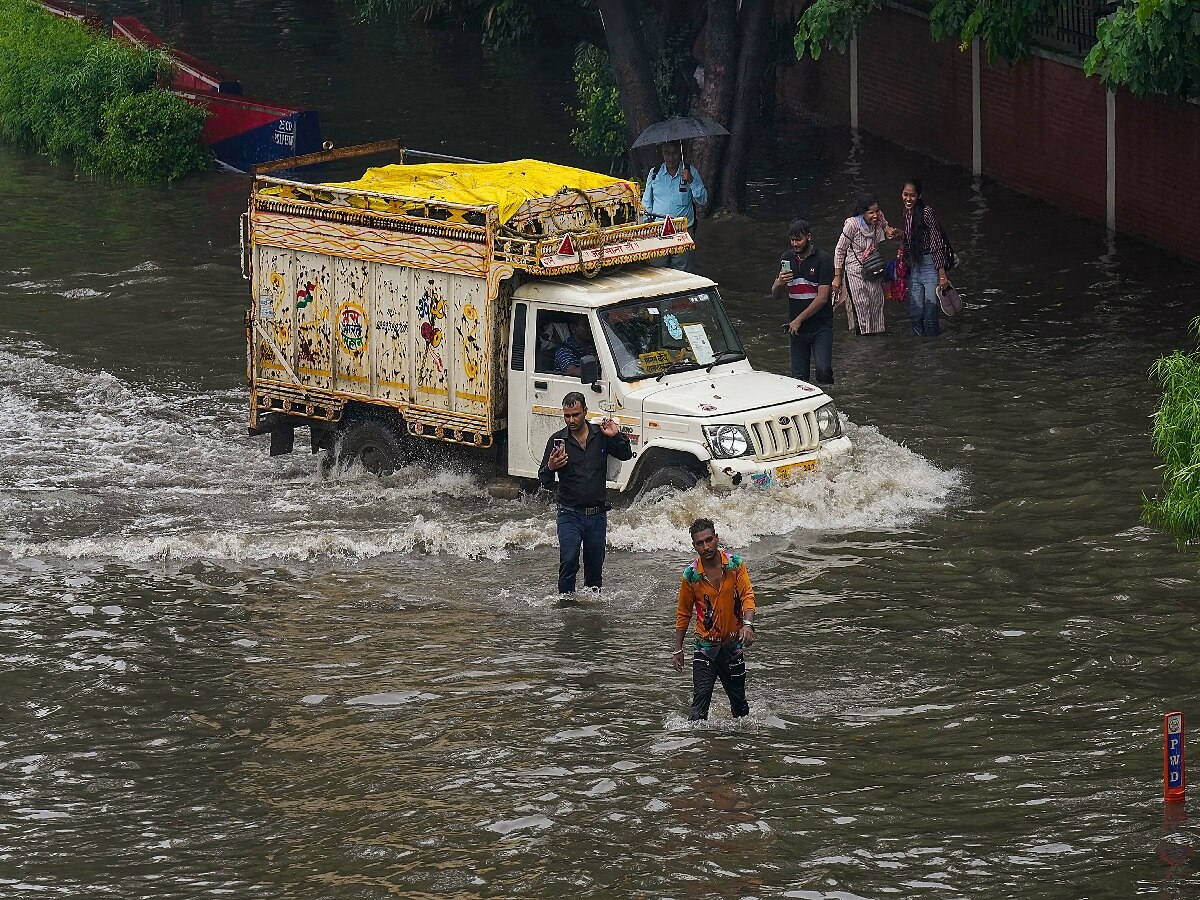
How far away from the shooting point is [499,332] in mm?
16500

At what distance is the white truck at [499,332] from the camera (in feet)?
51.8

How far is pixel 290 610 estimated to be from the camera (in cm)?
1478

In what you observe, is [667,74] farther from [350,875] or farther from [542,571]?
[350,875]

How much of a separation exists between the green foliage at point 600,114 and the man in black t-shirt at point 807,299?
1058 cm

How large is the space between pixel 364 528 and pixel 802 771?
20.0 feet

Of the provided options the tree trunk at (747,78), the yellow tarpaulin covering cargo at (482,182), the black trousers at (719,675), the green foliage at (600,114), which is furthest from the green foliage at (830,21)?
the black trousers at (719,675)

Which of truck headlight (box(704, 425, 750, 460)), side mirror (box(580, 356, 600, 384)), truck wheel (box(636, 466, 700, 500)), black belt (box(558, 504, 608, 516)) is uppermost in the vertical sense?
side mirror (box(580, 356, 600, 384))

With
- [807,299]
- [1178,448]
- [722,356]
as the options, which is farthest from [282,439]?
[1178,448]

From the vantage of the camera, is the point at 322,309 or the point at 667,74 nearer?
the point at 322,309

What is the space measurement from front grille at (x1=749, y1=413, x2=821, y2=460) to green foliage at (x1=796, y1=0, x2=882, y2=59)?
8.22 meters

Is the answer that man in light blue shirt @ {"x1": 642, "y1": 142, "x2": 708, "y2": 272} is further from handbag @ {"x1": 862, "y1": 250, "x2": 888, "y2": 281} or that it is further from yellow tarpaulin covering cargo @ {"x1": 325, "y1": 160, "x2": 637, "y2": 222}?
yellow tarpaulin covering cargo @ {"x1": 325, "y1": 160, "x2": 637, "y2": 222}

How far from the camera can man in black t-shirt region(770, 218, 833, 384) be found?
18.9 metres

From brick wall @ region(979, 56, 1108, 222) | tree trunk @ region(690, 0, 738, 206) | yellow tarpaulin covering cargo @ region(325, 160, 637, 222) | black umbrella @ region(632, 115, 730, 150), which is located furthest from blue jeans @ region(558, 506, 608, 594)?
tree trunk @ region(690, 0, 738, 206)

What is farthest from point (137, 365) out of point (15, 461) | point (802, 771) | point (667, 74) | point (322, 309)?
point (802, 771)
